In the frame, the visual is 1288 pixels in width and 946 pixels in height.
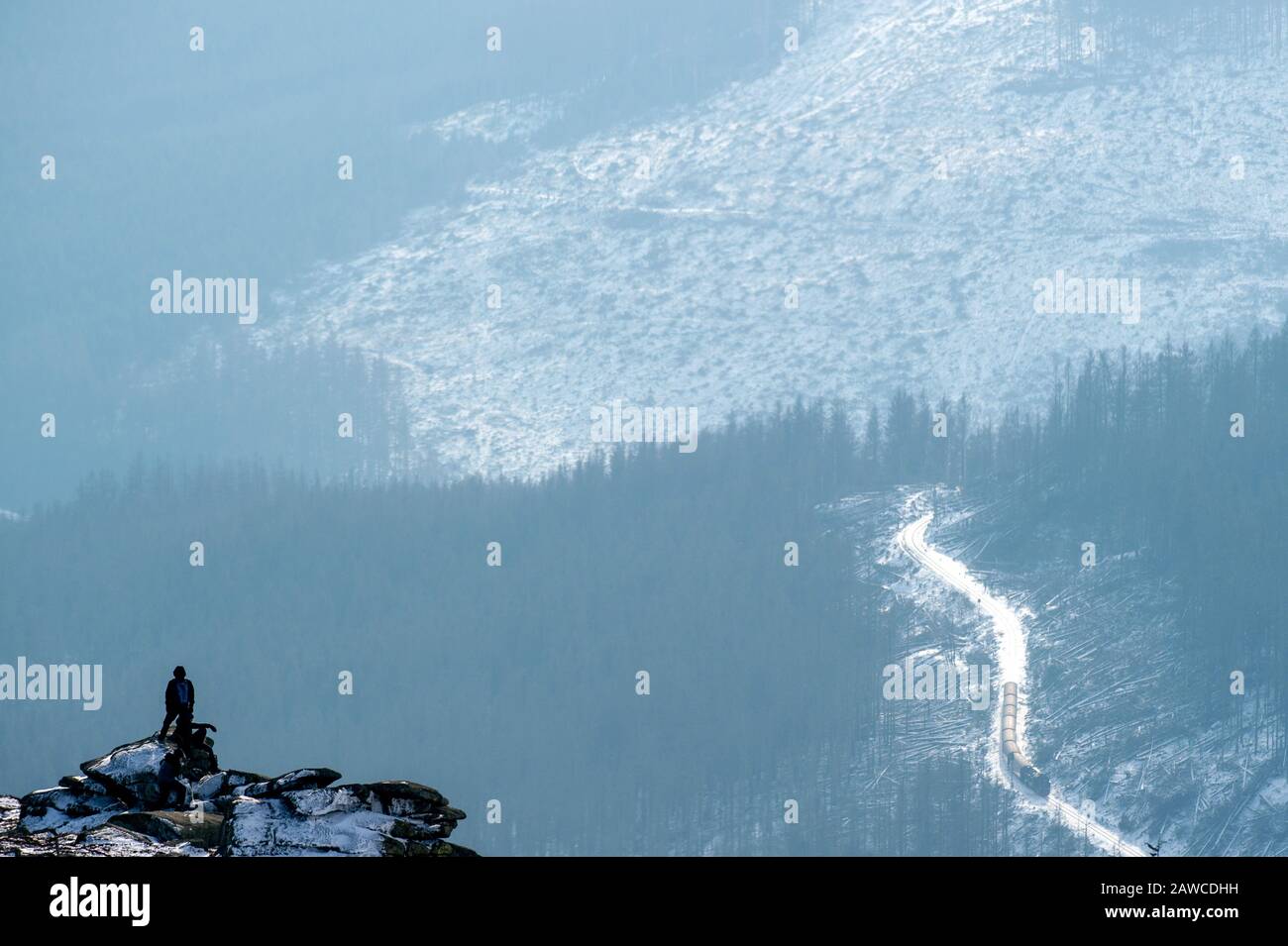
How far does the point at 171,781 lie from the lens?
76688 millimetres

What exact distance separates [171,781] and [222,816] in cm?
345

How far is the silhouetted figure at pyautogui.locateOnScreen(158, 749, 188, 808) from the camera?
7612cm

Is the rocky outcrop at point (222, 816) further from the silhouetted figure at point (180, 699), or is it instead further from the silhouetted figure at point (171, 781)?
the silhouetted figure at point (180, 699)

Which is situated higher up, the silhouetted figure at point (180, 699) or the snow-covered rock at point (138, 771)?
the silhouetted figure at point (180, 699)

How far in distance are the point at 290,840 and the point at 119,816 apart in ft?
17.5

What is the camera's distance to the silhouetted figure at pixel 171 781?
7612 cm

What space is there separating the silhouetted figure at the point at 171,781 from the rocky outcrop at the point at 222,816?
0.50 ft
